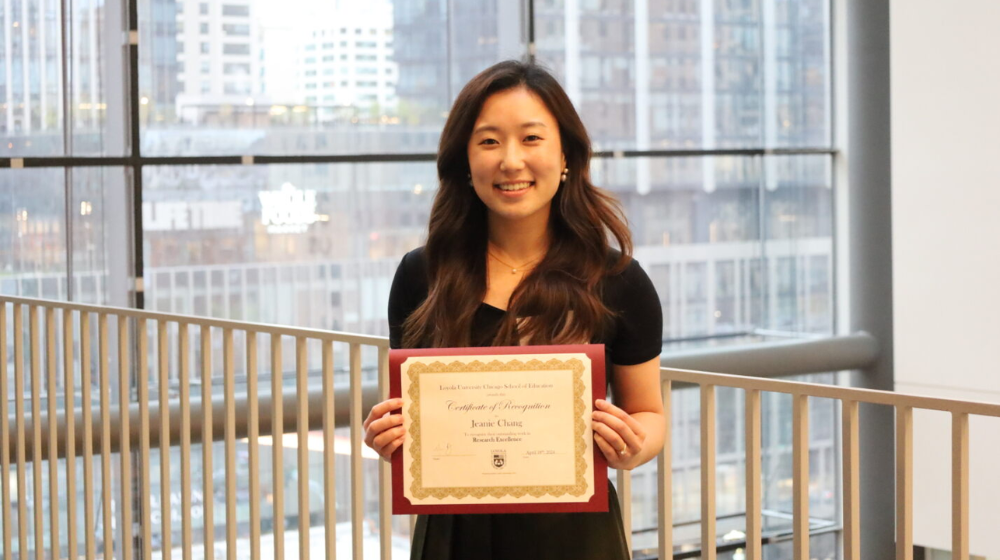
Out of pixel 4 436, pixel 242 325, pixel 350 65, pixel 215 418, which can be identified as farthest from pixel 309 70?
pixel 242 325

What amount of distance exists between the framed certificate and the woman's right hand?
0.01 metres

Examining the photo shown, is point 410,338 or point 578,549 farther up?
point 410,338

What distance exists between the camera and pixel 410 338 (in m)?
1.82

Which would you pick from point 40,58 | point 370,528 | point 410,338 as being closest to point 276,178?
point 40,58

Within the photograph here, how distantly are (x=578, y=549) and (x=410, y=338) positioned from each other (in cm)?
40

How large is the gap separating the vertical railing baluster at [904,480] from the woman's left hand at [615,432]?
2.42 ft

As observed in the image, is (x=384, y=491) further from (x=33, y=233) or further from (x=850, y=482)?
(x=33, y=233)

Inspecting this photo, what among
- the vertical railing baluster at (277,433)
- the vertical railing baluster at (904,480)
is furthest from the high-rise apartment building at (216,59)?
the vertical railing baluster at (904,480)

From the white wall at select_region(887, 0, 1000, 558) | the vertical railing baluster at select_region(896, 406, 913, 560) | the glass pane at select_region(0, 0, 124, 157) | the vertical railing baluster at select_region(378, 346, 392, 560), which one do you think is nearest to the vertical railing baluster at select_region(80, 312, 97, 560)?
the vertical railing baluster at select_region(378, 346, 392, 560)

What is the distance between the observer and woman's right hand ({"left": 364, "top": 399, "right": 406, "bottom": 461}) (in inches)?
65.9

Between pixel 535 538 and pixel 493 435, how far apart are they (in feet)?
0.65

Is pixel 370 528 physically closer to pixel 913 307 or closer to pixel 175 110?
pixel 175 110

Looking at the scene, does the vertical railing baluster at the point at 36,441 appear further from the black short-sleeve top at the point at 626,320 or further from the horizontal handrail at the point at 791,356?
the horizontal handrail at the point at 791,356

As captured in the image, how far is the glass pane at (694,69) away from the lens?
7.68m
